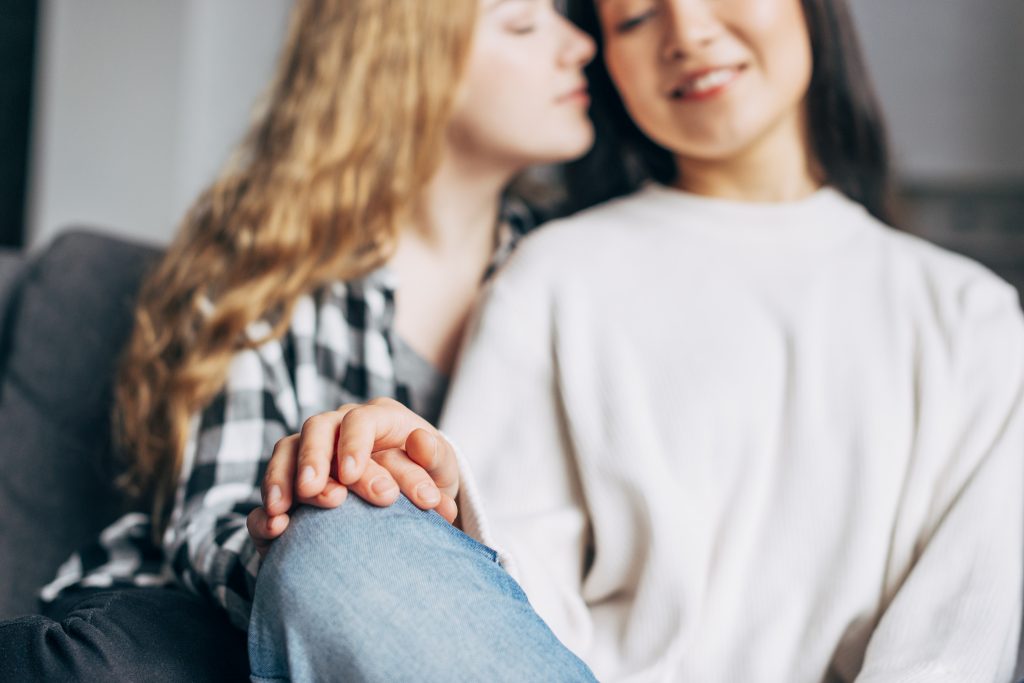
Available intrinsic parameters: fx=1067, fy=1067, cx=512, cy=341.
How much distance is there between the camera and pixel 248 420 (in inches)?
45.8

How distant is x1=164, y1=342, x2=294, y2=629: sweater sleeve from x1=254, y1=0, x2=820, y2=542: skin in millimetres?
535

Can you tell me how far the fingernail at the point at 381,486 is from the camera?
0.76m

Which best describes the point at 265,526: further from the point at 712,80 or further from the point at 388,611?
the point at 712,80

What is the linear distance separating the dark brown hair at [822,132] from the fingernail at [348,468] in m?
0.74

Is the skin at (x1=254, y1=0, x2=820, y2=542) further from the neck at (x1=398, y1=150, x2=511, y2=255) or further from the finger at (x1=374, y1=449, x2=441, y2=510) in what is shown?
the finger at (x1=374, y1=449, x2=441, y2=510)

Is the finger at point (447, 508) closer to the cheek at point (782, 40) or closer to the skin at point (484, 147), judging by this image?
the skin at point (484, 147)

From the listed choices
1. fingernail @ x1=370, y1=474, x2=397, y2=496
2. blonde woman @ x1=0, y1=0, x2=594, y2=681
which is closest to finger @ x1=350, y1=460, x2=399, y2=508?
fingernail @ x1=370, y1=474, x2=397, y2=496

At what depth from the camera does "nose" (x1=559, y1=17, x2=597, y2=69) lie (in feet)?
4.31

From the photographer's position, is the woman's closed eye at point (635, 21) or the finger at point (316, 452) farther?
the woman's closed eye at point (635, 21)

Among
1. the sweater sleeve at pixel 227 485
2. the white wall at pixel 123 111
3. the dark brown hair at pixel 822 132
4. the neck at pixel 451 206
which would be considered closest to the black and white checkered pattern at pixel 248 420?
the sweater sleeve at pixel 227 485

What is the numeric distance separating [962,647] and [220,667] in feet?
2.00

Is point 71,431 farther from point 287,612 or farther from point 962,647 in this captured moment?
point 962,647

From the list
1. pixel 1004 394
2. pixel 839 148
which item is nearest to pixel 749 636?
pixel 1004 394

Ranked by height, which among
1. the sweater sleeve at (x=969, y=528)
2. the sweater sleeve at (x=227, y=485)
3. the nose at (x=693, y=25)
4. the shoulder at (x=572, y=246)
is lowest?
the sweater sleeve at (x=969, y=528)
